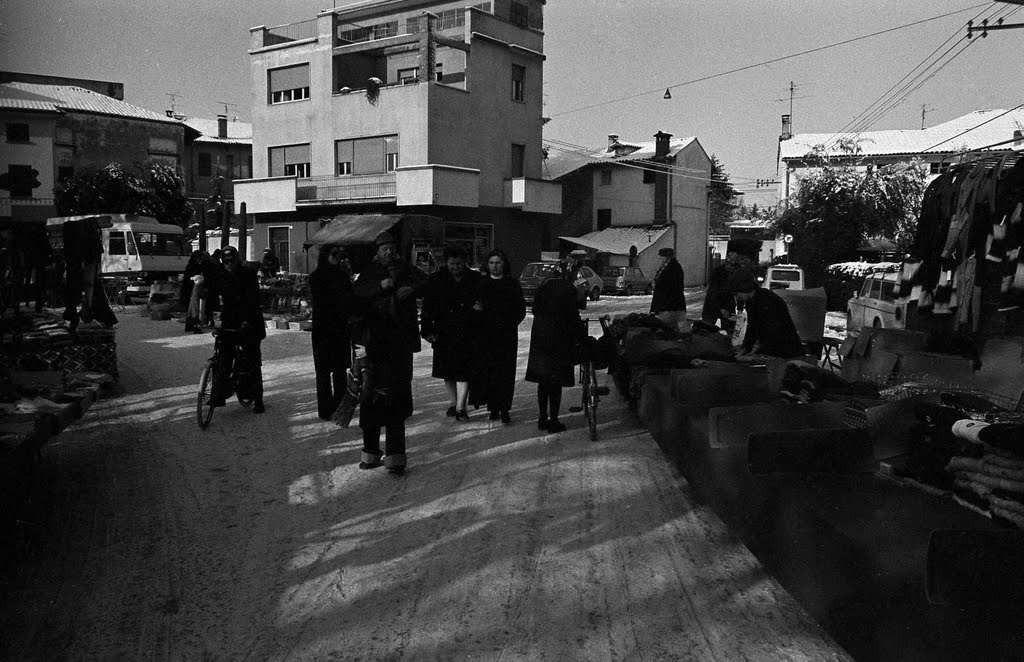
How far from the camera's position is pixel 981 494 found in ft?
12.9

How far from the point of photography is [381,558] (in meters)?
4.94

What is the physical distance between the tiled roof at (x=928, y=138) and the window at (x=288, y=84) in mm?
27239

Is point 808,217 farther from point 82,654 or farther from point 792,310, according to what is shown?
point 82,654

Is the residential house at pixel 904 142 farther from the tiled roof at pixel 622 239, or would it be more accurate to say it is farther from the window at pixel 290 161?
the window at pixel 290 161

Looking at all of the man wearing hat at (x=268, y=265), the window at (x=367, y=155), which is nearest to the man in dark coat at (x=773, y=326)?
the man wearing hat at (x=268, y=265)

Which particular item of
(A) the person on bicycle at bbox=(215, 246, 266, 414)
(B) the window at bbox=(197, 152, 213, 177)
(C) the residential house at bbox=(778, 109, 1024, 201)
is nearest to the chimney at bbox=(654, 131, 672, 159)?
(C) the residential house at bbox=(778, 109, 1024, 201)

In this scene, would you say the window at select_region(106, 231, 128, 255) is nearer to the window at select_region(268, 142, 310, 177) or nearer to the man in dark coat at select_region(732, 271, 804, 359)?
the window at select_region(268, 142, 310, 177)

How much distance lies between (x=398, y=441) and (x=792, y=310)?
587 centimetres

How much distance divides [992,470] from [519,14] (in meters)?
38.0

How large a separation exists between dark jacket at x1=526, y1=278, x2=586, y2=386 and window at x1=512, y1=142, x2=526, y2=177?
3091cm

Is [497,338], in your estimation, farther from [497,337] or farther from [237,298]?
[237,298]

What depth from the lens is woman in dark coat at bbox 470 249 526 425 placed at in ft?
29.2

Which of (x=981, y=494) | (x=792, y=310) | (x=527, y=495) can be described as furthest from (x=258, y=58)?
(x=981, y=494)

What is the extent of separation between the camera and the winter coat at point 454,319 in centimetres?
896
